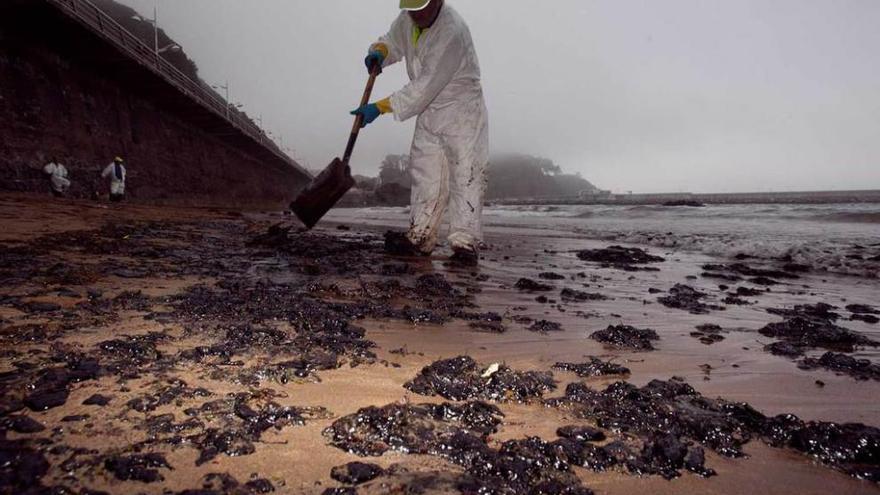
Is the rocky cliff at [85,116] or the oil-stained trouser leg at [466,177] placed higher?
the rocky cliff at [85,116]

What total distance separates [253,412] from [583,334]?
52.6 inches

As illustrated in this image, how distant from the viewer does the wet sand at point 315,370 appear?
2.56 ft

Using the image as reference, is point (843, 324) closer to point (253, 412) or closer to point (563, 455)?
point (563, 455)

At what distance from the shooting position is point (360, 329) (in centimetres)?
160

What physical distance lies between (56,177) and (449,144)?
9178 millimetres

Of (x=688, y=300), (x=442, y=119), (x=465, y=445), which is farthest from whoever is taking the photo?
(x=442, y=119)

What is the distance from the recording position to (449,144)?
4070mm

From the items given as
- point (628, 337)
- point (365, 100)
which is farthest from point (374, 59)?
point (628, 337)

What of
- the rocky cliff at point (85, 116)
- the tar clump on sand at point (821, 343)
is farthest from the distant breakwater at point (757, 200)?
the tar clump on sand at point (821, 343)

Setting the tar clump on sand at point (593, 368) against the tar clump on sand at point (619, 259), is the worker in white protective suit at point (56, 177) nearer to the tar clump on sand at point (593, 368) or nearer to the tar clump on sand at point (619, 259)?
the tar clump on sand at point (619, 259)

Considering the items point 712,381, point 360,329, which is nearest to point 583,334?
point 712,381

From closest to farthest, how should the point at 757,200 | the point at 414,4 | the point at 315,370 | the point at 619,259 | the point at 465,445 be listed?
the point at 465,445 → the point at 315,370 → the point at 414,4 → the point at 619,259 → the point at 757,200

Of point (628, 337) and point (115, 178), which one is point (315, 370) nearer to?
point (628, 337)

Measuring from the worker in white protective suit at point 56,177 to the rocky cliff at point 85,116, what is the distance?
0.47 feet
